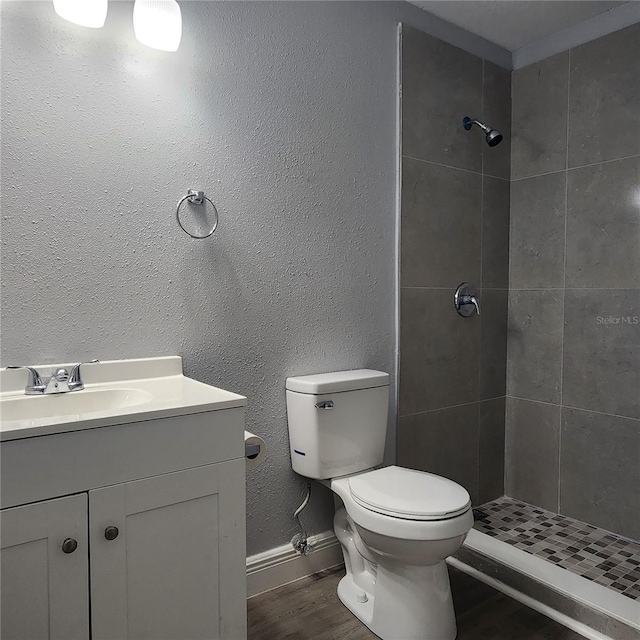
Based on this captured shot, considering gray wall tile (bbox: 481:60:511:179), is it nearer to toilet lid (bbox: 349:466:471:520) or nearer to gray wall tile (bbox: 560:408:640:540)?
gray wall tile (bbox: 560:408:640:540)

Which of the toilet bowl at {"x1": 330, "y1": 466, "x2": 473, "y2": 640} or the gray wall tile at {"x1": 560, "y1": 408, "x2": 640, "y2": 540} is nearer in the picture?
the toilet bowl at {"x1": 330, "y1": 466, "x2": 473, "y2": 640}

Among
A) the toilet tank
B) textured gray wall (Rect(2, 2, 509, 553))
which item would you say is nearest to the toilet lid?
the toilet tank

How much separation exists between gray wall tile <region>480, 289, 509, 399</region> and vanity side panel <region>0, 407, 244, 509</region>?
5.36 ft

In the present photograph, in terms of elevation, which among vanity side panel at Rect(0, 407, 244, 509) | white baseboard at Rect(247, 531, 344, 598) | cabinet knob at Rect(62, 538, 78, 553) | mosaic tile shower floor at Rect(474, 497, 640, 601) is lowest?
mosaic tile shower floor at Rect(474, 497, 640, 601)

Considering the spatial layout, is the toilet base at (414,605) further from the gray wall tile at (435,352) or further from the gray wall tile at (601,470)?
the gray wall tile at (601,470)

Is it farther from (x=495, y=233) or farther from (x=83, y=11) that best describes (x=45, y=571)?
(x=495, y=233)

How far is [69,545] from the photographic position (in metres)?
1.07

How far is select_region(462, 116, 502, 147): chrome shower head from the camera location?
2203 mm

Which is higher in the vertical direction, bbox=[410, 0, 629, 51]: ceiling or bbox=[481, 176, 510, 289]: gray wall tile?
bbox=[410, 0, 629, 51]: ceiling

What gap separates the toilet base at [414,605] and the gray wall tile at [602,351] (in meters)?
1.19

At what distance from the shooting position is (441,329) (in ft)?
7.86

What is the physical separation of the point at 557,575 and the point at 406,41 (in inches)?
85.0

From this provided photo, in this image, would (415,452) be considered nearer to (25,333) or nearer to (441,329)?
(441,329)

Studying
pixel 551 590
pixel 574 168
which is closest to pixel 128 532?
pixel 551 590
